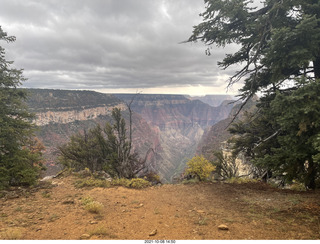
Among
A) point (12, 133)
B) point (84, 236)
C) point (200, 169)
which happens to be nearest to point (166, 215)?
point (84, 236)

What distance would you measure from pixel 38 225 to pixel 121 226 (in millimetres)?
2569

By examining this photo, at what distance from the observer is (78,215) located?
6.15 metres

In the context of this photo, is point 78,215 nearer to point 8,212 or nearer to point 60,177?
point 8,212

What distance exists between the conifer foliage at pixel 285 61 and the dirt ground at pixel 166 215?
4.74 feet

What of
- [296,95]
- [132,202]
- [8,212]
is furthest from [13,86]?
[296,95]

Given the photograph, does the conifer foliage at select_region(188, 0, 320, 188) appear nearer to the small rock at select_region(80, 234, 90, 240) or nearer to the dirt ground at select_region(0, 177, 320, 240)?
the dirt ground at select_region(0, 177, 320, 240)

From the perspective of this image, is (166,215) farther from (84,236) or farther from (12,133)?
(12,133)

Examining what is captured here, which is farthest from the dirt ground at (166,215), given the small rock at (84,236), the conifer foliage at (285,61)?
the conifer foliage at (285,61)

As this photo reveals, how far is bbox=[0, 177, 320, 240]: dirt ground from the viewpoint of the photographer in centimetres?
450

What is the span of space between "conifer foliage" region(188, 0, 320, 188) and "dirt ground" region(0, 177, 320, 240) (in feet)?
4.74

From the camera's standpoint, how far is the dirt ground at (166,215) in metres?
4.50

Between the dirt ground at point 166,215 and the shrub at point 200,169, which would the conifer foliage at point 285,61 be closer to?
the dirt ground at point 166,215

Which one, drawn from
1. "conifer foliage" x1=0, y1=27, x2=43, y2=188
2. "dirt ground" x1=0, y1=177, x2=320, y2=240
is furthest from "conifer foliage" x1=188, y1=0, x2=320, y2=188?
"conifer foliage" x1=0, y1=27, x2=43, y2=188

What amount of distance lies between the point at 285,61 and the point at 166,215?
21.5 feet
